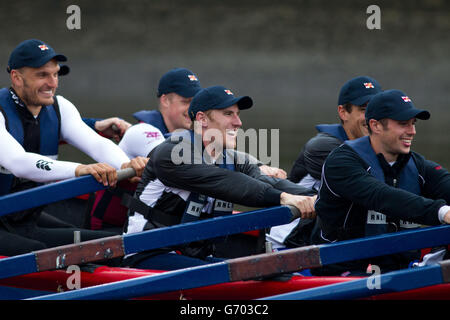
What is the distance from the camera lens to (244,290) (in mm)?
4297

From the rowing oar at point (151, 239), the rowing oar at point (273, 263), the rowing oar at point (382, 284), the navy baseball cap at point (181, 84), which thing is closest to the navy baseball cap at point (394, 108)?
the rowing oar at point (273, 263)

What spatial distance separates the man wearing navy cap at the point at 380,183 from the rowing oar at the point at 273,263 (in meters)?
0.10

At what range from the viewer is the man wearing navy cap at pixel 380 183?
4.08 meters

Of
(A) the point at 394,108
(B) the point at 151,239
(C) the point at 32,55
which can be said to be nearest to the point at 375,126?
(A) the point at 394,108

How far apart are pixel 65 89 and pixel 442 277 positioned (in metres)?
16.9

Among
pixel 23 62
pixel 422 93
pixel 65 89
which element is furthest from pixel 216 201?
pixel 65 89

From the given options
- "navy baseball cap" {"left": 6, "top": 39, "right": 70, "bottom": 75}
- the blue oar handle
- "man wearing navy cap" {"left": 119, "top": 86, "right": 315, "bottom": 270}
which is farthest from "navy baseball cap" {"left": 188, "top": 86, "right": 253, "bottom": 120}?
"navy baseball cap" {"left": 6, "top": 39, "right": 70, "bottom": 75}

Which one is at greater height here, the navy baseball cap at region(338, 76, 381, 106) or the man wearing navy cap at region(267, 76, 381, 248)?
the navy baseball cap at region(338, 76, 381, 106)

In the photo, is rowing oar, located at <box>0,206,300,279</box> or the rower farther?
the rower

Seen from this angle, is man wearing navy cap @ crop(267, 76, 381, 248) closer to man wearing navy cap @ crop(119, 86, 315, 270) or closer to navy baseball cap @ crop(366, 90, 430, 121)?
man wearing navy cap @ crop(119, 86, 315, 270)

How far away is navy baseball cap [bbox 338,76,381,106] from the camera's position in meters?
5.25

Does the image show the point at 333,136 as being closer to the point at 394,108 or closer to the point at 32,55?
the point at 394,108

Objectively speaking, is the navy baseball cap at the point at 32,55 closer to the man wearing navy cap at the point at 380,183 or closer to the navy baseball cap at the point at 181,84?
the navy baseball cap at the point at 181,84

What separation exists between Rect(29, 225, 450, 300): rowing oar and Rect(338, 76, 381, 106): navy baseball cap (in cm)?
141
